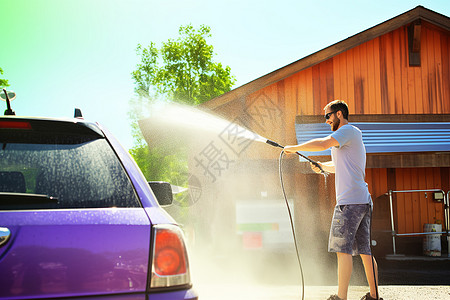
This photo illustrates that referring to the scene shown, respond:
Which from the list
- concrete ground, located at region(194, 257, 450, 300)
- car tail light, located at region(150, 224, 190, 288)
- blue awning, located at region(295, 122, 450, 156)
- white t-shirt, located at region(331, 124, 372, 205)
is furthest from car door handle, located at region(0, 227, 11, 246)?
blue awning, located at region(295, 122, 450, 156)

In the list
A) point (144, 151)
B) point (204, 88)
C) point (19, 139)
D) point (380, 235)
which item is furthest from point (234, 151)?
point (144, 151)

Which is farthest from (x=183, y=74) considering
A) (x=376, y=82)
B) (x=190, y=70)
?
(x=376, y=82)

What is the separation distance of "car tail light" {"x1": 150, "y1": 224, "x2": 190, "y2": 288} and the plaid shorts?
135 inches

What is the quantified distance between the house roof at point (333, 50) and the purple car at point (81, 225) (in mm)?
9762

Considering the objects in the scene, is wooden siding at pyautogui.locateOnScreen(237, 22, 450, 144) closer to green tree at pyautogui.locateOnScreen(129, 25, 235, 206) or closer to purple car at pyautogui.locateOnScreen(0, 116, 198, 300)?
purple car at pyautogui.locateOnScreen(0, 116, 198, 300)

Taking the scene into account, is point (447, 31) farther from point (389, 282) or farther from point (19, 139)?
point (19, 139)

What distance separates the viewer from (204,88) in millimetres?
36375

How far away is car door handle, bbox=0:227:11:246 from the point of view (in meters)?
1.81

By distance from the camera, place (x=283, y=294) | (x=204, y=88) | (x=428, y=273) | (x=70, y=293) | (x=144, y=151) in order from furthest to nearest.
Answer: (x=144, y=151)
(x=204, y=88)
(x=428, y=273)
(x=283, y=294)
(x=70, y=293)

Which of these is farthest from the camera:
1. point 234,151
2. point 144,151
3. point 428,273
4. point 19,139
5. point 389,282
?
point 144,151

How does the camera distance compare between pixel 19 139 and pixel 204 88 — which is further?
pixel 204 88

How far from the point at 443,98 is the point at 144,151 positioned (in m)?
34.3

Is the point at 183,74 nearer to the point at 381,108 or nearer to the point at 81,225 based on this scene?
the point at 381,108

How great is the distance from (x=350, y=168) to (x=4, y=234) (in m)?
4.22
